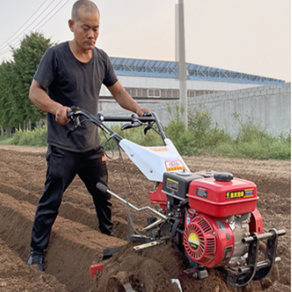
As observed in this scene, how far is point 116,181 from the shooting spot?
6.59 meters

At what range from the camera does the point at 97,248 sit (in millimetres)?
2988

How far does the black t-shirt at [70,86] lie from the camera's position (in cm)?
275

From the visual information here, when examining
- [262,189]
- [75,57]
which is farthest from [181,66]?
[75,57]

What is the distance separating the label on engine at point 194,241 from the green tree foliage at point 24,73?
21780mm

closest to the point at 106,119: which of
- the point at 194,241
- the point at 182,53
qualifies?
the point at 194,241

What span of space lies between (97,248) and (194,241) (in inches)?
56.1

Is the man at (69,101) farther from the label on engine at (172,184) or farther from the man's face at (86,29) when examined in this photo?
the label on engine at (172,184)

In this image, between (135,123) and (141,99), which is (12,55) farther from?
(135,123)

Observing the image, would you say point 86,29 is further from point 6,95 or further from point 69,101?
point 6,95

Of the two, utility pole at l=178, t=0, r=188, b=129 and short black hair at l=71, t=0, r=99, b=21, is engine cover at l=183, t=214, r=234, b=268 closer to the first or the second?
short black hair at l=71, t=0, r=99, b=21

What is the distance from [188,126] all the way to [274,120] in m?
2.63

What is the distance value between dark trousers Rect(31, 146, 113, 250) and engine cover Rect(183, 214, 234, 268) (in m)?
1.40

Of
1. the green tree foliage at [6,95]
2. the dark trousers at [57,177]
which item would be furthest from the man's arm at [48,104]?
the green tree foliage at [6,95]

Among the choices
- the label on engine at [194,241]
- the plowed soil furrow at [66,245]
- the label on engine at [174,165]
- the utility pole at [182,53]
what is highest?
the utility pole at [182,53]
